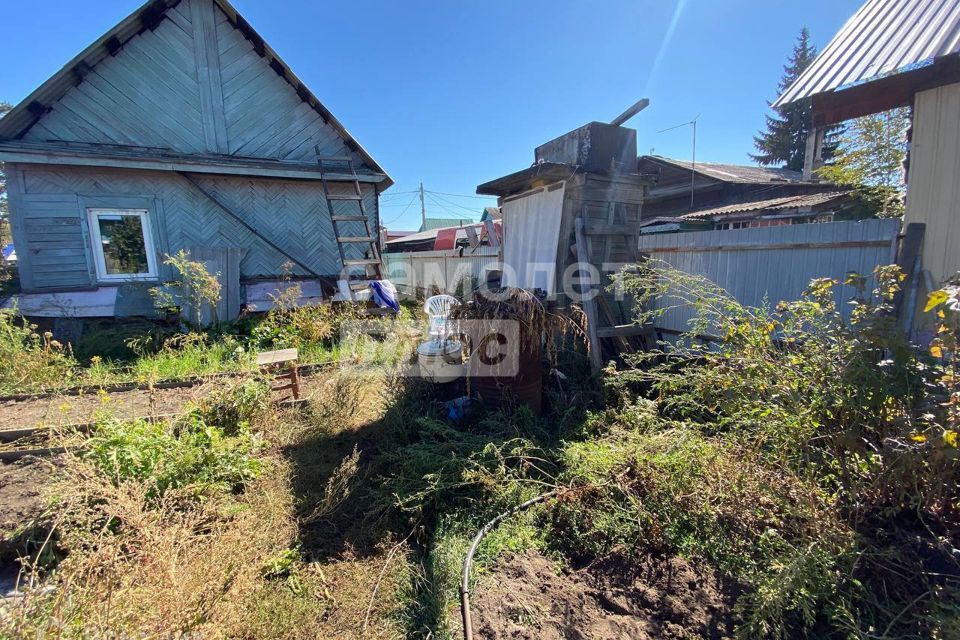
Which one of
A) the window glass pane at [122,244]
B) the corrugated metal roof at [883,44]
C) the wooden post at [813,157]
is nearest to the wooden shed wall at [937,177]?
the corrugated metal roof at [883,44]

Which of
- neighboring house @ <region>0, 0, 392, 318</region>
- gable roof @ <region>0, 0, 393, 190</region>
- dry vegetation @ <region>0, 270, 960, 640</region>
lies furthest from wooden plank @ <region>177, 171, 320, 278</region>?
dry vegetation @ <region>0, 270, 960, 640</region>

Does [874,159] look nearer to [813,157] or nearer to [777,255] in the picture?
[813,157]

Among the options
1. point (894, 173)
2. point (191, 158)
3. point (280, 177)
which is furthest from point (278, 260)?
point (894, 173)

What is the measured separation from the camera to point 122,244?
272 inches

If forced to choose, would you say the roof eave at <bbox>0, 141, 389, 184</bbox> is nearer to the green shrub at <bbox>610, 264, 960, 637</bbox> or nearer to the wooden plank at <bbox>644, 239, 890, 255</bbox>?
the wooden plank at <bbox>644, 239, 890, 255</bbox>

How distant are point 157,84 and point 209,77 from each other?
828 mm

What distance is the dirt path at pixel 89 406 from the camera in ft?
11.7

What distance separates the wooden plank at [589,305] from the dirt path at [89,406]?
3.64 meters

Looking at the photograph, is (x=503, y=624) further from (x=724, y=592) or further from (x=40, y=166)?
(x=40, y=166)

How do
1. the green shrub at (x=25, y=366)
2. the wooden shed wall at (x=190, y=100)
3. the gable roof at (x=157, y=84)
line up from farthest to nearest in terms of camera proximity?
1. the wooden shed wall at (x=190, y=100)
2. the gable roof at (x=157, y=84)
3. the green shrub at (x=25, y=366)

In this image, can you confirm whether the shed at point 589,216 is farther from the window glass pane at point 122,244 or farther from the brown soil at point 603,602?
the window glass pane at point 122,244

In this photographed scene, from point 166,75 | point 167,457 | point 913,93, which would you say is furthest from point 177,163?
point 913,93

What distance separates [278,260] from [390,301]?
2.51 meters

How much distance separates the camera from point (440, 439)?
11.1ft
